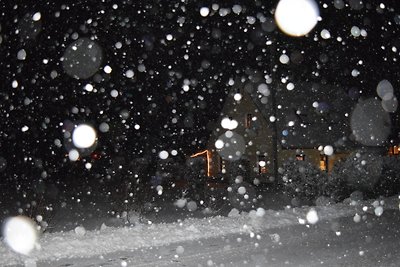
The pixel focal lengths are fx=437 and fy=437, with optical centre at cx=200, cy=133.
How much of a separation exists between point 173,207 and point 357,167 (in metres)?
9.19

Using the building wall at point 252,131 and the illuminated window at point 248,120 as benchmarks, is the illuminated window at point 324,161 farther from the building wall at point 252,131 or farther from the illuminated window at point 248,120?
the illuminated window at point 248,120

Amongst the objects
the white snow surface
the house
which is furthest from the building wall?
the white snow surface

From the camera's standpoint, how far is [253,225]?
44.4 ft

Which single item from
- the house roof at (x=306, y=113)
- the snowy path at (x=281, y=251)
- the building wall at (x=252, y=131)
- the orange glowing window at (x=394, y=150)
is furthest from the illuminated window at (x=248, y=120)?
the snowy path at (x=281, y=251)

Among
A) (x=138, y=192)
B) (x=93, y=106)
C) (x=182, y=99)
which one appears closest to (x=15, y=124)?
(x=93, y=106)

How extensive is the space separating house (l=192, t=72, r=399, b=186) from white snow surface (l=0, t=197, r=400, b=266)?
13.8m

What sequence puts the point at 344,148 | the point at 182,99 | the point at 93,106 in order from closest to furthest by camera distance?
the point at 344,148, the point at 93,106, the point at 182,99

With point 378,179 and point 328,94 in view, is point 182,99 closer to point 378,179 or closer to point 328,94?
point 328,94

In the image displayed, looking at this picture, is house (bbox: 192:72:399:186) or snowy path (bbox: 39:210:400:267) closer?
snowy path (bbox: 39:210:400:267)

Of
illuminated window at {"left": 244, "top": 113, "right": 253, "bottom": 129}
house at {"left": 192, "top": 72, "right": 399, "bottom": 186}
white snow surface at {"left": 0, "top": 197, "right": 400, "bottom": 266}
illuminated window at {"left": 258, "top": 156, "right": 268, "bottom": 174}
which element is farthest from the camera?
illuminated window at {"left": 244, "top": 113, "right": 253, "bottom": 129}

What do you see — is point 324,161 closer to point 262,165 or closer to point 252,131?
point 262,165

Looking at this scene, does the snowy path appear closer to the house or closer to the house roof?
the house

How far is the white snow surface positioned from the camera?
33.3 ft

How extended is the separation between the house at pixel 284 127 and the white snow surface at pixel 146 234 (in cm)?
1384
